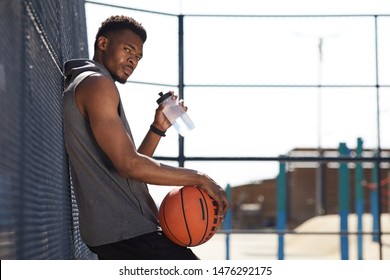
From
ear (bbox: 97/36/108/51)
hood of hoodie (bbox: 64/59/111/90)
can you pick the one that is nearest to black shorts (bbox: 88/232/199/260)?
hood of hoodie (bbox: 64/59/111/90)

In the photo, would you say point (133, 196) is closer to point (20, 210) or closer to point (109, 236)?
point (109, 236)

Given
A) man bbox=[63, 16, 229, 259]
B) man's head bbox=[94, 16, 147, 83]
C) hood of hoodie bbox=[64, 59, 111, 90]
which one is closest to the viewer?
man bbox=[63, 16, 229, 259]

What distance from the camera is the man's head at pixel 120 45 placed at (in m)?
3.27

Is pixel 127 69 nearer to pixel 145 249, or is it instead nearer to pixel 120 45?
pixel 120 45

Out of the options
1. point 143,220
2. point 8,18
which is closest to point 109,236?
point 143,220

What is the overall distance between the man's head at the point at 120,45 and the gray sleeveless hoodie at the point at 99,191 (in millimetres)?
183

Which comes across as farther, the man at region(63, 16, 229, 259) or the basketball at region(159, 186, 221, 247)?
the basketball at region(159, 186, 221, 247)

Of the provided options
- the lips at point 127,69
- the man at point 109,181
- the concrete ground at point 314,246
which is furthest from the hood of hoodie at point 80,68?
the concrete ground at point 314,246

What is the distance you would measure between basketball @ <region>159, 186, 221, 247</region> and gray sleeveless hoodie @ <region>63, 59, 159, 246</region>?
8cm

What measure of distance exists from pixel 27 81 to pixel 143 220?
782 millimetres

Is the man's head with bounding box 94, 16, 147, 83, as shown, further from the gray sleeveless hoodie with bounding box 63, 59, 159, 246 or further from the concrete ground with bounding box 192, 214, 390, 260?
the concrete ground with bounding box 192, 214, 390, 260

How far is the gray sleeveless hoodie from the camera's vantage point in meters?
3.02

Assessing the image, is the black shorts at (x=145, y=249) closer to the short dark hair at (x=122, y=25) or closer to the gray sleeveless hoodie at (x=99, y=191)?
the gray sleeveless hoodie at (x=99, y=191)
